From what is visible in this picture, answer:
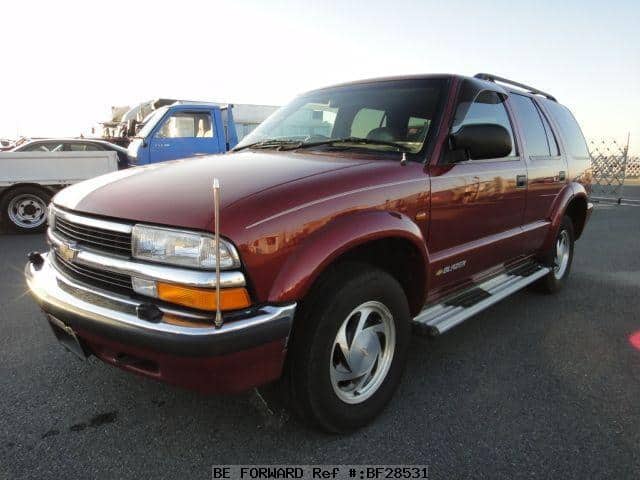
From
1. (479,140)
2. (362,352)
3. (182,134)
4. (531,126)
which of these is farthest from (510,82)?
(182,134)

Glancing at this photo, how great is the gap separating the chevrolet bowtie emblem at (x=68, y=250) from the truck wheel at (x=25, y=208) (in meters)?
6.64

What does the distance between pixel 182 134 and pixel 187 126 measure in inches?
7.5

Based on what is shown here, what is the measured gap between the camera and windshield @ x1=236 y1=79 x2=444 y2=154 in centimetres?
278

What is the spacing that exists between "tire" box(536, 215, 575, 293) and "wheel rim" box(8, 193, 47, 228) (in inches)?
307

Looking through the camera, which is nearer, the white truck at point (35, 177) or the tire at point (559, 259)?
the tire at point (559, 259)

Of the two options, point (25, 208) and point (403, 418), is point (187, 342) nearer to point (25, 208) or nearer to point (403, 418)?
point (403, 418)

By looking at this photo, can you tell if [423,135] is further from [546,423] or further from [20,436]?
[20,436]

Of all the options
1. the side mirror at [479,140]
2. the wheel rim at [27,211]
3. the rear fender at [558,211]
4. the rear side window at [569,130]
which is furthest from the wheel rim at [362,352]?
the wheel rim at [27,211]

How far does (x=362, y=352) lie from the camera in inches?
91.9

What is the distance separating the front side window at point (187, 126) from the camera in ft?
28.3

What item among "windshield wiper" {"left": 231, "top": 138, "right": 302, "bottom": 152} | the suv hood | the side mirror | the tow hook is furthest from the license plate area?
the side mirror

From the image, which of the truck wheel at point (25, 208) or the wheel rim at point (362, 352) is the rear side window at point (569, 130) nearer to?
the wheel rim at point (362, 352)

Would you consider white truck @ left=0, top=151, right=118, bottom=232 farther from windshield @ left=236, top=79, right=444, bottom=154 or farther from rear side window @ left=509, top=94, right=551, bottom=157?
rear side window @ left=509, top=94, right=551, bottom=157

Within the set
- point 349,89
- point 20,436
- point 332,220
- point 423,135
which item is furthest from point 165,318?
point 349,89
